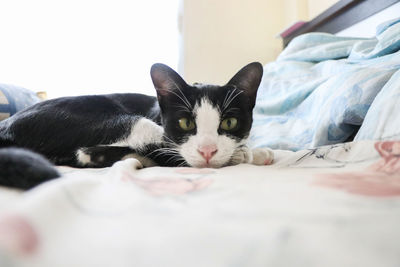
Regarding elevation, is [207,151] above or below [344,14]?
below

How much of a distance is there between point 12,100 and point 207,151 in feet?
4.02

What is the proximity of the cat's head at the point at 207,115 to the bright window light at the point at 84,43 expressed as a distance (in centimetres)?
143

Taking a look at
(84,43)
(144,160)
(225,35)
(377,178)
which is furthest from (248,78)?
(84,43)

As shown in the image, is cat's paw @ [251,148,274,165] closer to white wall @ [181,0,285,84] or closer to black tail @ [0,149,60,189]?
black tail @ [0,149,60,189]

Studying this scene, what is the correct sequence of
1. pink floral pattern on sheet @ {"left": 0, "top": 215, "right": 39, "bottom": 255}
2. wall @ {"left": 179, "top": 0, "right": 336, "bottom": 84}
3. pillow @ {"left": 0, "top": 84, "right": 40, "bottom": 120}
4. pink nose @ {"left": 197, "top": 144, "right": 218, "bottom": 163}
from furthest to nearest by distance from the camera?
wall @ {"left": 179, "top": 0, "right": 336, "bottom": 84} < pillow @ {"left": 0, "top": 84, "right": 40, "bottom": 120} < pink nose @ {"left": 197, "top": 144, "right": 218, "bottom": 163} < pink floral pattern on sheet @ {"left": 0, "top": 215, "right": 39, "bottom": 255}

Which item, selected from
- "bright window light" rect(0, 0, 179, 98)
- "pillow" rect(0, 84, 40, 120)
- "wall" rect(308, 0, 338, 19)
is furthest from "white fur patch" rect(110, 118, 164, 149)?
"wall" rect(308, 0, 338, 19)

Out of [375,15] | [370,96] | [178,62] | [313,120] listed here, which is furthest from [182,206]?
[178,62]

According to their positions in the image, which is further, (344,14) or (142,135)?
(344,14)

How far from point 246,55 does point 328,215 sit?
2.20 m

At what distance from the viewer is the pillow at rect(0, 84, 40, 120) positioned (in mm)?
1255

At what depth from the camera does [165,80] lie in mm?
823

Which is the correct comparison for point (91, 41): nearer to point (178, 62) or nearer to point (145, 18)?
point (145, 18)

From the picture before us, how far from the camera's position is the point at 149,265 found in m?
0.19

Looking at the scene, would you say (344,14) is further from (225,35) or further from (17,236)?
(17,236)
